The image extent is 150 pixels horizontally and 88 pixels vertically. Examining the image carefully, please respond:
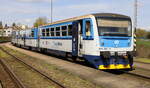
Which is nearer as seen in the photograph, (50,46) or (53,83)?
(53,83)

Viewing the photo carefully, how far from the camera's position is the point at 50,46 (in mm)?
19500

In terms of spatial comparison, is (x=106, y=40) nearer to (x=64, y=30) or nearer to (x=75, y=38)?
(x=75, y=38)

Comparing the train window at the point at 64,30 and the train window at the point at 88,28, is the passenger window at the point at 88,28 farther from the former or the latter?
the train window at the point at 64,30

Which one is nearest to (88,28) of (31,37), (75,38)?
(75,38)

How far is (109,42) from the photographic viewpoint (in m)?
11.2

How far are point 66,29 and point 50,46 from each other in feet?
14.9

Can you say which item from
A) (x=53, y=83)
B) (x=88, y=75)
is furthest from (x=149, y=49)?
(x=53, y=83)

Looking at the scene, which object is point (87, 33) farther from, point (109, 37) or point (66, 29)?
point (66, 29)

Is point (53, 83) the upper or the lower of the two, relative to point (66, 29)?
lower

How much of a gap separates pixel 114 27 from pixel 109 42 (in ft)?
3.02

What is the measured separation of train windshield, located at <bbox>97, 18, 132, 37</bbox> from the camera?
1134 cm

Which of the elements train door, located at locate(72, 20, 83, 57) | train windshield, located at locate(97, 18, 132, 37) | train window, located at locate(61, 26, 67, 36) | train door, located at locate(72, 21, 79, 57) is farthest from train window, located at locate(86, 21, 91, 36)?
train window, located at locate(61, 26, 67, 36)

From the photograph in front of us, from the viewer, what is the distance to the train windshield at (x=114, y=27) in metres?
11.3

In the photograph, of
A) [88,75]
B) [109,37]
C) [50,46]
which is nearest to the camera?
[88,75]
